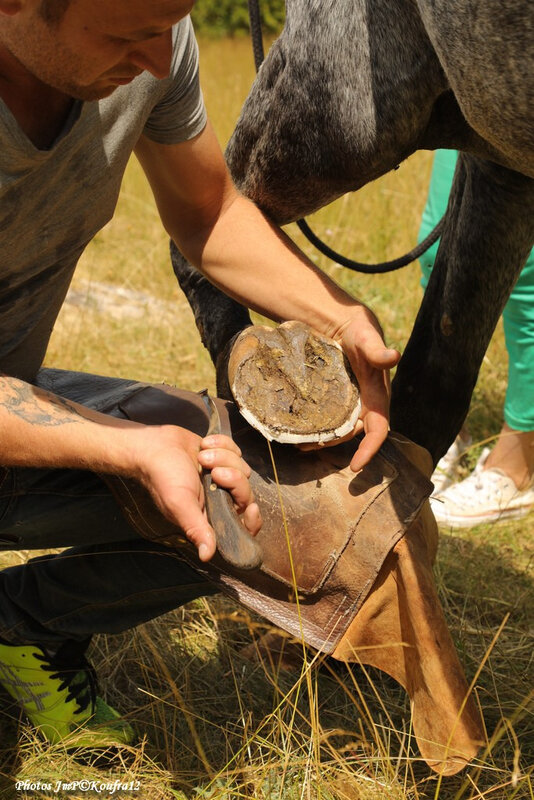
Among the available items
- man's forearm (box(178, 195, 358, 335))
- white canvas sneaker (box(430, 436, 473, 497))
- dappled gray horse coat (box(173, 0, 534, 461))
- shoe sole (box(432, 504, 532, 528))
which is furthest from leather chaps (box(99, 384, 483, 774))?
white canvas sneaker (box(430, 436, 473, 497))

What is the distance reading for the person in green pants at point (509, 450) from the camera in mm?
2941

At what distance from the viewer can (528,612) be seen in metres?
2.44

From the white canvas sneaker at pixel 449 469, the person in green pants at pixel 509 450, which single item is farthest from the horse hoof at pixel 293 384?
the white canvas sneaker at pixel 449 469

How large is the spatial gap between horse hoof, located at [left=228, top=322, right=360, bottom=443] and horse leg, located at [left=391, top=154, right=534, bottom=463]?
49cm

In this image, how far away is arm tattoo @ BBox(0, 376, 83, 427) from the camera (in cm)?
150

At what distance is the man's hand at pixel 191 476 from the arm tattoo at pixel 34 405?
155 mm

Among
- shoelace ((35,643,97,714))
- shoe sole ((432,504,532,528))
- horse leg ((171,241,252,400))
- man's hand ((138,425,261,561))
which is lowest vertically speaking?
shoe sole ((432,504,532,528))

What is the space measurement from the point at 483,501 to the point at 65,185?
183 centimetres

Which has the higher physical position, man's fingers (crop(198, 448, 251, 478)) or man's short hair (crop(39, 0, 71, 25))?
man's short hair (crop(39, 0, 71, 25))

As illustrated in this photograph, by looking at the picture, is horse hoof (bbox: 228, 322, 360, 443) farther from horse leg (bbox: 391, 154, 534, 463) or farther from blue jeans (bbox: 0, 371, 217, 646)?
horse leg (bbox: 391, 154, 534, 463)

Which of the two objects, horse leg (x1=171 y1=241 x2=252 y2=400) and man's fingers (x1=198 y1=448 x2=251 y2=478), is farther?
horse leg (x1=171 y1=241 x2=252 y2=400)

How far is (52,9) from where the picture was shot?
133cm

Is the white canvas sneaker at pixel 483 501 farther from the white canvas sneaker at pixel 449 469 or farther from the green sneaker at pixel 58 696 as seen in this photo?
the green sneaker at pixel 58 696

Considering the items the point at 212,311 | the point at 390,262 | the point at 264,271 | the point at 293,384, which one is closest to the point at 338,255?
the point at 390,262
